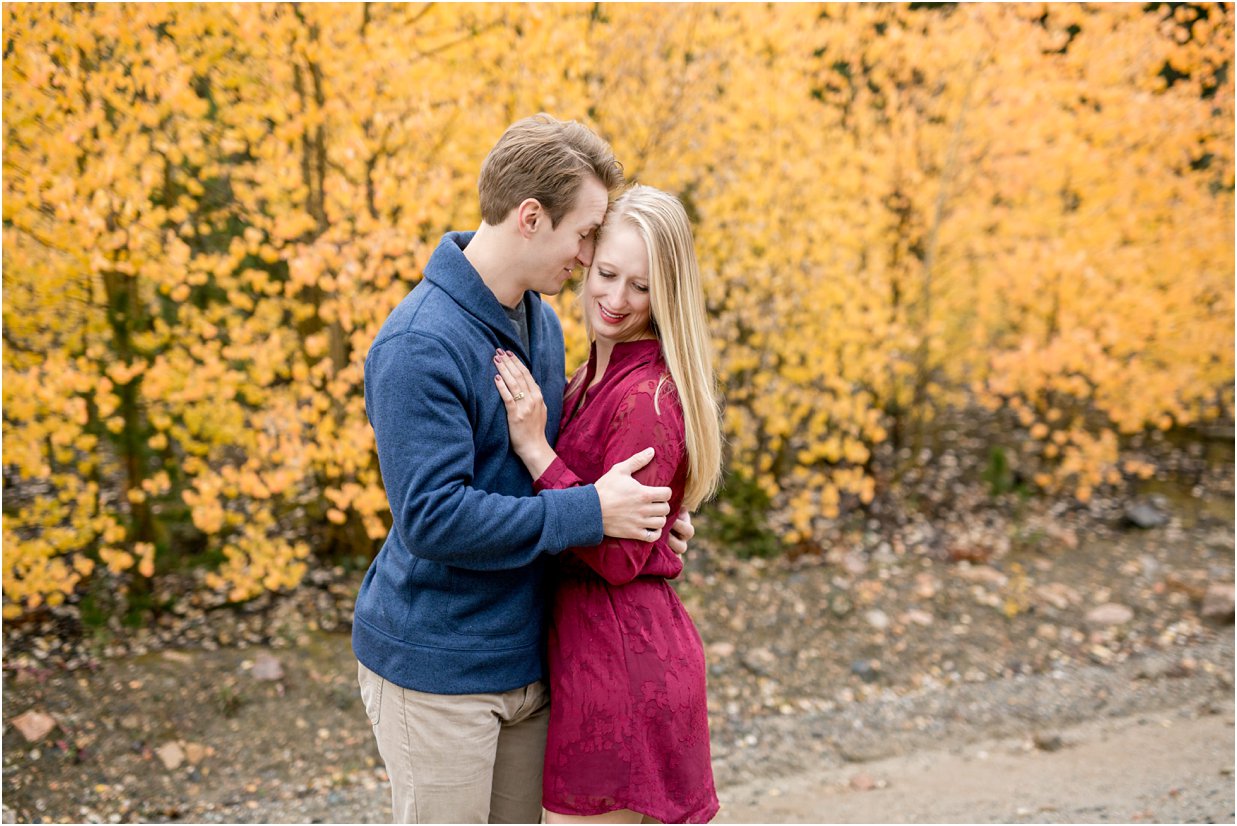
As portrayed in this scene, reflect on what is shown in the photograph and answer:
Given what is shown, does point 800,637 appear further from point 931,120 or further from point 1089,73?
point 1089,73

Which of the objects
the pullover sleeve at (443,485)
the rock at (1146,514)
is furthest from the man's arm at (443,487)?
the rock at (1146,514)

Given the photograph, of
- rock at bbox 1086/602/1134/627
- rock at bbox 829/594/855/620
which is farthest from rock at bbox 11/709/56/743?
rock at bbox 1086/602/1134/627

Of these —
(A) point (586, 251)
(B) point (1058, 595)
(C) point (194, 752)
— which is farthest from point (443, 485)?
(B) point (1058, 595)

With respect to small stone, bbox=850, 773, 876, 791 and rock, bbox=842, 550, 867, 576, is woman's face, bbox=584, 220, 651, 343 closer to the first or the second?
small stone, bbox=850, 773, 876, 791

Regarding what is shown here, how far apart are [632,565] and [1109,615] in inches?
217

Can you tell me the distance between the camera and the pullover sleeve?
1.82 metres

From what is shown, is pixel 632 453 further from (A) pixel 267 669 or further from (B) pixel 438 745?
(A) pixel 267 669

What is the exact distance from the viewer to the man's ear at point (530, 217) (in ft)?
6.64

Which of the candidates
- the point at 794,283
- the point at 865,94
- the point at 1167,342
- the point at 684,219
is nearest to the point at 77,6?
the point at 684,219

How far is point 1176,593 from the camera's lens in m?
6.49

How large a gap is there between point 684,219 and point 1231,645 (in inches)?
229

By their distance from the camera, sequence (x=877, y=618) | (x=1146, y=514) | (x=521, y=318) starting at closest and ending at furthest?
1. (x=521, y=318)
2. (x=877, y=618)
3. (x=1146, y=514)

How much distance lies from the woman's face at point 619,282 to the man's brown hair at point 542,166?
0.15 m

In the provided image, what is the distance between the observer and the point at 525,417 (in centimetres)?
204
